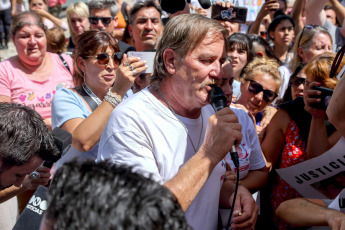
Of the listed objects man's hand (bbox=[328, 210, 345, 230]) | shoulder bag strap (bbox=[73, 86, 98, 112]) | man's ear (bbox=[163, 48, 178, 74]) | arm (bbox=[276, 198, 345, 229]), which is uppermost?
man's ear (bbox=[163, 48, 178, 74])

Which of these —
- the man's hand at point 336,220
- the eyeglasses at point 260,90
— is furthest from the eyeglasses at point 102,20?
the man's hand at point 336,220

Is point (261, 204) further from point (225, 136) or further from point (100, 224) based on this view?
point (100, 224)

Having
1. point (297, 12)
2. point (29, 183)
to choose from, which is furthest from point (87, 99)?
point (297, 12)

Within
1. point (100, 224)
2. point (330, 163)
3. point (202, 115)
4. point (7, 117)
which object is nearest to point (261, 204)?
point (330, 163)

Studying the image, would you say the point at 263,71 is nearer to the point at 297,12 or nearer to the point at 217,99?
the point at 217,99

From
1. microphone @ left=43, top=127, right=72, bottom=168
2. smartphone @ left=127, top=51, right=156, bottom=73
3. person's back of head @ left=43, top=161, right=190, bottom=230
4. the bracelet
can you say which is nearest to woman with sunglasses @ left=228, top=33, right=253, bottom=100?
smartphone @ left=127, top=51, right=156, bottom=73

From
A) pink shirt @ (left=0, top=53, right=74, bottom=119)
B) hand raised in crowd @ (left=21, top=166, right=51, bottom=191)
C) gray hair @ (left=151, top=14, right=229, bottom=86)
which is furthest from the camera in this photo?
pink shirt @ (left=0, top=53, right=74, bottom=119)

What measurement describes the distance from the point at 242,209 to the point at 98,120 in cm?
101

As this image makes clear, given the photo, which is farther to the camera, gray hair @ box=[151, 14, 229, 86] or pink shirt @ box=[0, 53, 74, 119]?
pink shirt @ box=[0, 53, 74, 119]

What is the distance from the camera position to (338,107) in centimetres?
198

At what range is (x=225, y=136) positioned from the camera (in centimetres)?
181

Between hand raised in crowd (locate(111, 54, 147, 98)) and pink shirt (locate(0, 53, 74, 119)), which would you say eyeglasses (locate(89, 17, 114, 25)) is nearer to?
pink shirt (locate(0, 53, 74, 119))

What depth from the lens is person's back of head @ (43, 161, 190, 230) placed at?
96cm

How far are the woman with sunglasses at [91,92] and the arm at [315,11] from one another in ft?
8.03
